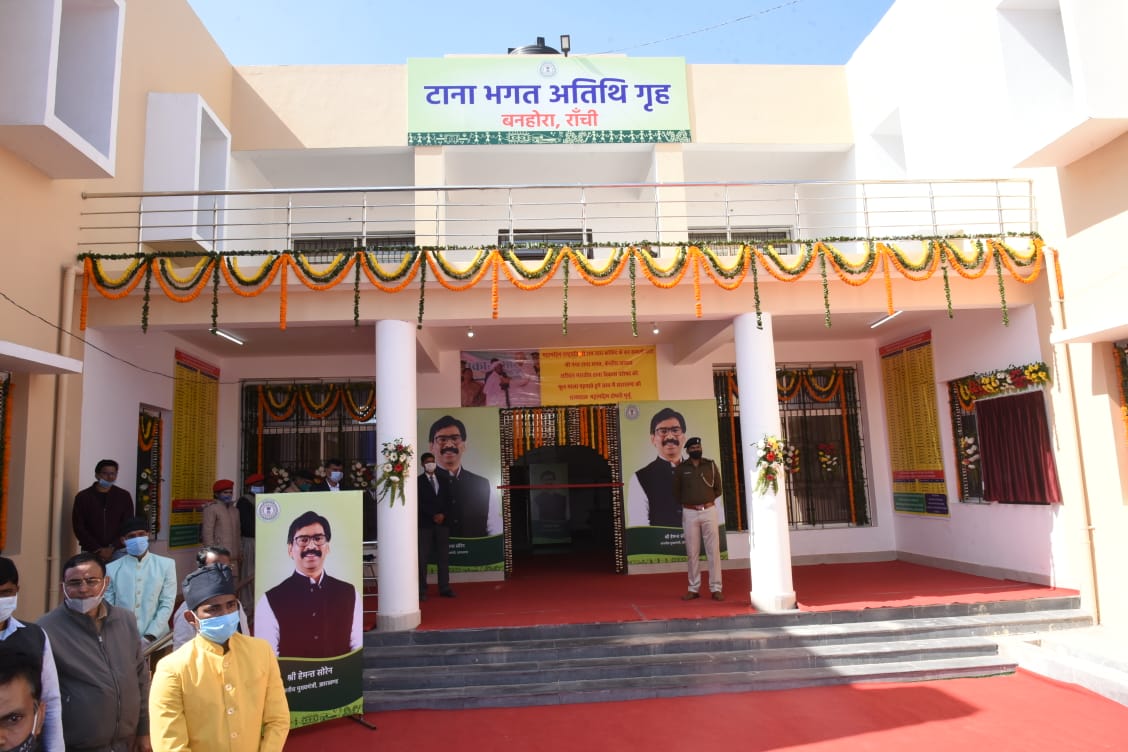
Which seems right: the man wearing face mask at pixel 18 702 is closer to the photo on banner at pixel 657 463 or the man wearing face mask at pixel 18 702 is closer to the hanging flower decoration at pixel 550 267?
the hanging flower decoration at pixel 550 267

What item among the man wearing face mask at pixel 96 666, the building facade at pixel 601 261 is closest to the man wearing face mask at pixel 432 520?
the building facade at pixel 601 261

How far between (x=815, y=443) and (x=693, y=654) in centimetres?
552

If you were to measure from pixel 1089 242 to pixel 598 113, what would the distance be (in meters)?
6.09

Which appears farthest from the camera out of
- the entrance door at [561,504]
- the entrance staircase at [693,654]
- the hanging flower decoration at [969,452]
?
the entrance door at [561,504]

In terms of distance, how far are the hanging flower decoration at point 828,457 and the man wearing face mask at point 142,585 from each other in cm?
896

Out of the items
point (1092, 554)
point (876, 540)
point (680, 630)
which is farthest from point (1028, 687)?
point (876, 540)

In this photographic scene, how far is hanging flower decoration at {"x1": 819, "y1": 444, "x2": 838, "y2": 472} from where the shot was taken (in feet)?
37.0

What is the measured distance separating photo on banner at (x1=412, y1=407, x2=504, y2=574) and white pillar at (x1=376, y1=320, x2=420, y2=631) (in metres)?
2.80

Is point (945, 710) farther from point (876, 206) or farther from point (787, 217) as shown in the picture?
point (787, 217)

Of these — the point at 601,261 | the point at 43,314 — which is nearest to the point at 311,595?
the point at 43,314

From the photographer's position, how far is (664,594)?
28.6 feet

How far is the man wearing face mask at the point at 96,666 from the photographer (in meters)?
2.85

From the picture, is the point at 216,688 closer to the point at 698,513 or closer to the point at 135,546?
the point at 135,546

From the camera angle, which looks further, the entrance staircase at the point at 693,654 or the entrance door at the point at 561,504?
the entrance door at the point at 561,504
